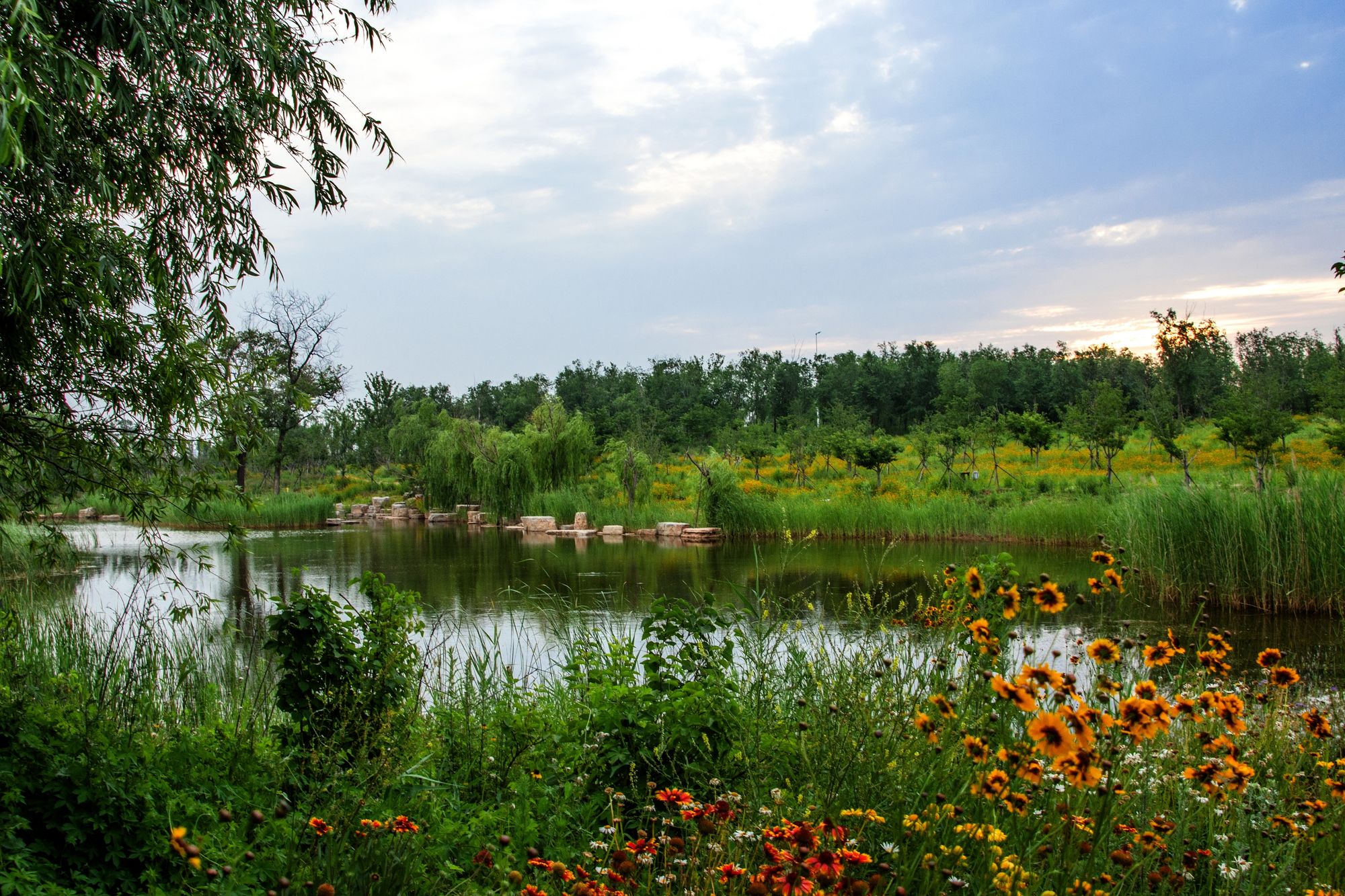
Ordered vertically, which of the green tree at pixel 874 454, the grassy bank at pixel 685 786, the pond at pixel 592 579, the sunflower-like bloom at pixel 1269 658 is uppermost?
the green tree at pixel 874 454

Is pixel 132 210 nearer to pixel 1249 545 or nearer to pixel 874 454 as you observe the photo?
pixel 1249 545

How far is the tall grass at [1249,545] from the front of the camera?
8445 millimetres

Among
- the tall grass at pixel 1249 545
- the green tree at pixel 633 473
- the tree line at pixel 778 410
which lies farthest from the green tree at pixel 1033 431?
→ the tall grass at pixel 1249 545

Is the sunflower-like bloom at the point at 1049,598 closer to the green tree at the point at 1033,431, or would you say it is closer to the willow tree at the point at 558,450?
the green tree at the point at 1033,431

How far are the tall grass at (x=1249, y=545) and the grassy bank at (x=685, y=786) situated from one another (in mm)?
5922

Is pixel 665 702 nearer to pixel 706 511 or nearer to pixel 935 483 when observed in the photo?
pixel 706 511

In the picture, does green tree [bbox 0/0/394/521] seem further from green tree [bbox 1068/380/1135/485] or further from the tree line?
green tree [bbox 1068/380/1135/485]

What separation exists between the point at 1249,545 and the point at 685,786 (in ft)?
28.4

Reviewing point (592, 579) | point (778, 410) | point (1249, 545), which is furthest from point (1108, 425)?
point (778, 410)

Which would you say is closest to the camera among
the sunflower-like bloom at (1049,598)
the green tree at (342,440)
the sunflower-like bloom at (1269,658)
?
the sunflower-like bloom at (1049,598)

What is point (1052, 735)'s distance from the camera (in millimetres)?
1494

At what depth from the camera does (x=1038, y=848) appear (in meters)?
1.63

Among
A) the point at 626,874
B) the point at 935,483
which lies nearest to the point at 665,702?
the point at 626,874

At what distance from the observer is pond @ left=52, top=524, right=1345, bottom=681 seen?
7.41 metres
